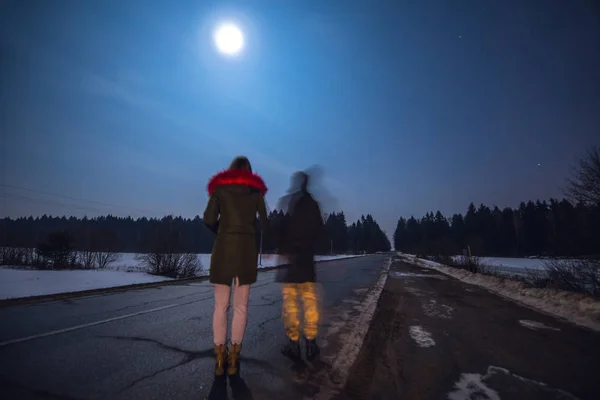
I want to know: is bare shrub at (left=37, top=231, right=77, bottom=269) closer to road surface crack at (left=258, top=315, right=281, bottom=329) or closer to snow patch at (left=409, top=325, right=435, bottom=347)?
road surface crack at (left=258, top=315, right=281, bottom=329)

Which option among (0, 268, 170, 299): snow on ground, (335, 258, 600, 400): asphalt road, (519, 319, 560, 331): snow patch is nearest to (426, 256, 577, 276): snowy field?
(519, 319, 560, 331): snow patch

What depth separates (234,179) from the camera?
271cm

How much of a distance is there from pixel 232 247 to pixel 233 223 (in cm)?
24

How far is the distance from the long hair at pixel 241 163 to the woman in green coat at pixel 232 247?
0.04 metres

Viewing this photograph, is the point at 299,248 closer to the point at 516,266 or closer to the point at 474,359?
the point at 474,359

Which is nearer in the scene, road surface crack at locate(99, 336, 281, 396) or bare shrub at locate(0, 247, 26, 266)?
road surface crack at locate(99, 336, 281, 396)

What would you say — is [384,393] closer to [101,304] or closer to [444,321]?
[444,321]

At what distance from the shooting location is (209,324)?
175 inches

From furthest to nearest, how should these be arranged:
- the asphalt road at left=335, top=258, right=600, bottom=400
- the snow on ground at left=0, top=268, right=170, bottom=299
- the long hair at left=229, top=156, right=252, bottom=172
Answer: the snow on ground at left=0, top=268, right=170, bottom=299 → the long hair at left=229, top=156, right=252, bottom=172 → the asphalt road at left=335, top=258, right=600, bottom=400

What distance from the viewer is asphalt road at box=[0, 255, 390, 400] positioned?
7.36 ft

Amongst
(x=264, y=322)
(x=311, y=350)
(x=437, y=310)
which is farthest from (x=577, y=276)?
(x=311, y=350)

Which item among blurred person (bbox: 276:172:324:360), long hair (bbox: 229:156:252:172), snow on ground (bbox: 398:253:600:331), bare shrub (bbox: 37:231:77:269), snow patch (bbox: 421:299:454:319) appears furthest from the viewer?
bare shrub (bbox: 37:231:77:269)

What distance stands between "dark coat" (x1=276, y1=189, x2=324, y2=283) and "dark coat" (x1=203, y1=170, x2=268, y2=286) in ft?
2.33

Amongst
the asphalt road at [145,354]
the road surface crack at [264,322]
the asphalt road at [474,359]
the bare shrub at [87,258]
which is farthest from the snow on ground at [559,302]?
the bare shrub at [87,258]
